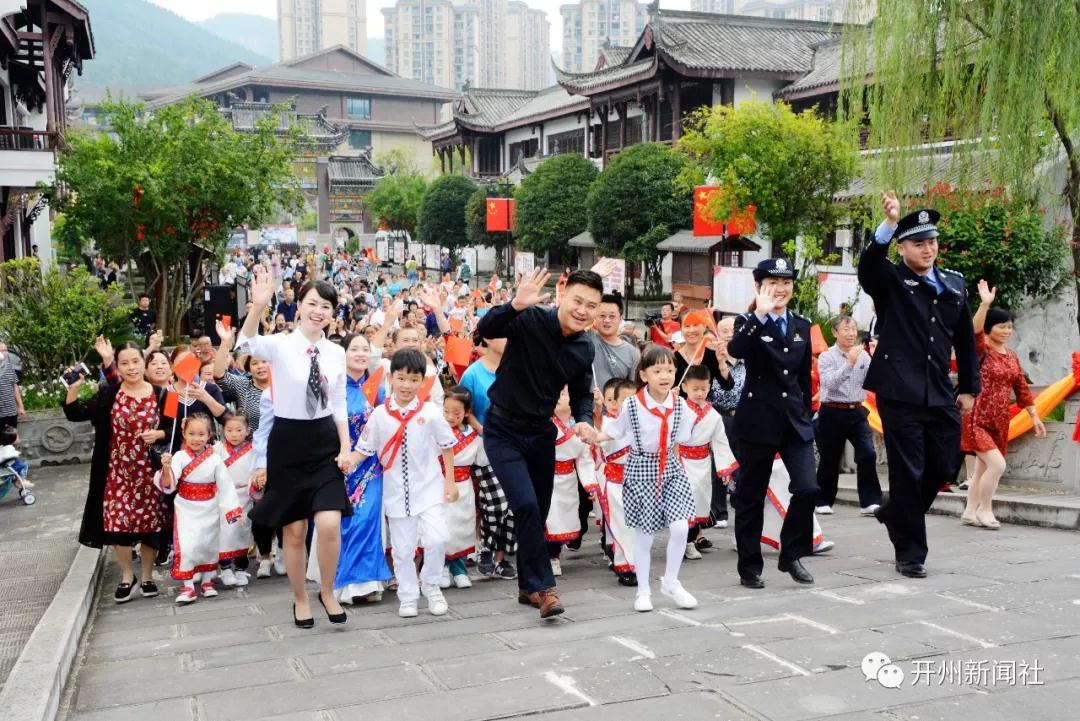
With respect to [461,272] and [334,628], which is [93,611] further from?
[461,272]

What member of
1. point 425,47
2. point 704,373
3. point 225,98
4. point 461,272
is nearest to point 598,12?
point 425,47

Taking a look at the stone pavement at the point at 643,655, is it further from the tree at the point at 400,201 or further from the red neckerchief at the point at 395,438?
the tree at the point at 400,201

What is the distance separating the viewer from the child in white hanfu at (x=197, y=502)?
6.44 m

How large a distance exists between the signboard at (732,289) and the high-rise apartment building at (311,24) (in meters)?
146

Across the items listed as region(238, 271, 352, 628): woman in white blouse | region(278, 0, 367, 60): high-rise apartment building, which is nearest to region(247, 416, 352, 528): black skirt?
region(238, 271, 352, 628): woman in white blouse

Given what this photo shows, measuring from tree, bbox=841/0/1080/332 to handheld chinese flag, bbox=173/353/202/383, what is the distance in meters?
8.16

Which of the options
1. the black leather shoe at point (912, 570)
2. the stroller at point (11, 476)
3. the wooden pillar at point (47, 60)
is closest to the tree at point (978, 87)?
the black leather shoe at point (912, 570)

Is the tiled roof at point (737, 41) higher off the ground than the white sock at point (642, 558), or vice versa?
the tiled roof at point (737, 41)

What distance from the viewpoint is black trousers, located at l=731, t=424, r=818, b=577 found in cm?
573

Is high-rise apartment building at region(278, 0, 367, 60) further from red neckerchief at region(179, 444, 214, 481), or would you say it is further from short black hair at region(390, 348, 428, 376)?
short black hair at region(390, 348, 428, 376)

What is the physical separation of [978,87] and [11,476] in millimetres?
11045

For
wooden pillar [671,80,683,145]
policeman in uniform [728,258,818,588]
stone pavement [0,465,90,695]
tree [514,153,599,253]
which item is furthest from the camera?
tree [514,153,599,253]

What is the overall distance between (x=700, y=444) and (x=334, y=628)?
9.17ft

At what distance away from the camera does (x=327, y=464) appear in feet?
17.5
